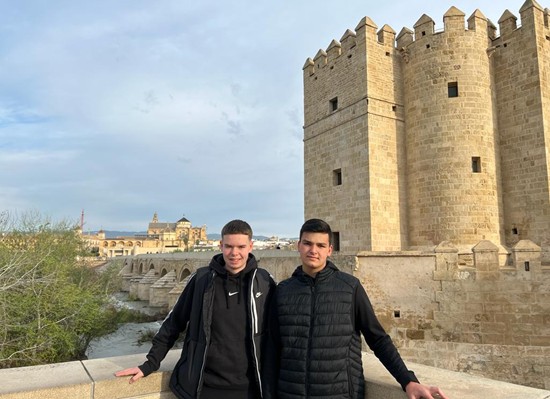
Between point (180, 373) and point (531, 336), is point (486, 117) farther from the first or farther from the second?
point (180, 373)

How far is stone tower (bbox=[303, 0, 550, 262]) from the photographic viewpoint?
10984mm

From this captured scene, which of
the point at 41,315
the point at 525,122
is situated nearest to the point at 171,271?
the point at 41,315

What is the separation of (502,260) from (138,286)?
23.4 m

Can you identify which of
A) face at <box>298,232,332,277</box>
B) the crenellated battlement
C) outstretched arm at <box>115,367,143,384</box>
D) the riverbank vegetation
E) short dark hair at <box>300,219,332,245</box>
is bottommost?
the riverbank vegetation

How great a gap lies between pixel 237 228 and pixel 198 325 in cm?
62

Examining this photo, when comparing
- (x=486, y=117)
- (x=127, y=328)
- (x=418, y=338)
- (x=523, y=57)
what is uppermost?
(x=523, y=57)

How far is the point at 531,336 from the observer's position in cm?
824

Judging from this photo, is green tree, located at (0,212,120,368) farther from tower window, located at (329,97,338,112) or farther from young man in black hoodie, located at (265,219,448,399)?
tower window, located at (329,97,338,112)

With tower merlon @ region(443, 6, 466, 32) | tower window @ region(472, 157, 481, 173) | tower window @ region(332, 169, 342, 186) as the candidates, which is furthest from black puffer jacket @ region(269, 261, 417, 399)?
tower merlon @ region(443, 6, 466, 32)

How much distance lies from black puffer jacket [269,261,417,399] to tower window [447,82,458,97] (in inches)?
437

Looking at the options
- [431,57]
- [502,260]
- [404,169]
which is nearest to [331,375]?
[502,260]

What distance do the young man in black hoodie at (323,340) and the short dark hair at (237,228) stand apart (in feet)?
1.31

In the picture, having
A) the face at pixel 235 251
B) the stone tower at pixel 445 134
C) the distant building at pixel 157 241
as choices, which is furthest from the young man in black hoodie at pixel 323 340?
the distant building at pixel 157 241

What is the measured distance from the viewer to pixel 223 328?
2232 mm
